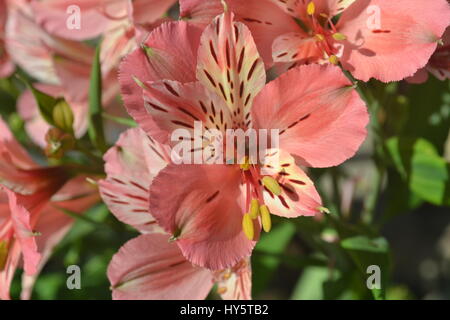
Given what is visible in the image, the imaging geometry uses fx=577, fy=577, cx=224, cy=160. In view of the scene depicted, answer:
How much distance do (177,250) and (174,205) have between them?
186 millimetres

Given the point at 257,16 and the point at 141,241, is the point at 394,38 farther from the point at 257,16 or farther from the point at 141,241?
the point at 141,241

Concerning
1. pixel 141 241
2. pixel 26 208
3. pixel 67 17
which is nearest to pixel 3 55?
pixel 67 17

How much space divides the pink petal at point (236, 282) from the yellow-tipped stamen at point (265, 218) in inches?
6.3

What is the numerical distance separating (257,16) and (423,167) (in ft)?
1.56

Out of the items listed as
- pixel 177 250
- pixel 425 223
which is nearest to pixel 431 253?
pixel 425 223

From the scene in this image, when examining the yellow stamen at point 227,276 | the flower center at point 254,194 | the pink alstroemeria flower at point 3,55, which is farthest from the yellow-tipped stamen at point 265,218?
the pink alstroemeria flower at point 3,55

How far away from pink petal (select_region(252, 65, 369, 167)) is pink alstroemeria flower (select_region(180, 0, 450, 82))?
6cm

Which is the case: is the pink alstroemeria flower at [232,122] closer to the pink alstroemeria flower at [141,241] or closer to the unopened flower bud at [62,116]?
the pink alstroemeria flower at [141,241]

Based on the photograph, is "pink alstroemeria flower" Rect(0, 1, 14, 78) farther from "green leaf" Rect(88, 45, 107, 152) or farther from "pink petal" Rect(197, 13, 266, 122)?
"pink petal" Rect(197, 13, 266, 122)

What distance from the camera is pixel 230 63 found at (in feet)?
2.59

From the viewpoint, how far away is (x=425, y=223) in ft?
7.00

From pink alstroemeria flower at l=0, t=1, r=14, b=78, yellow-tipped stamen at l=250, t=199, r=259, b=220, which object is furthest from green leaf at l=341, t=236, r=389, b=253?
pink alstroemeria flower at l=0, t=1, r=14, b=78

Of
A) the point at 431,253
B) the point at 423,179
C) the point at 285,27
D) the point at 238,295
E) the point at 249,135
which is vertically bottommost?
the point at 431,253

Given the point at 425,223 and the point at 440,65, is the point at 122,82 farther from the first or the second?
the point at 425,223
